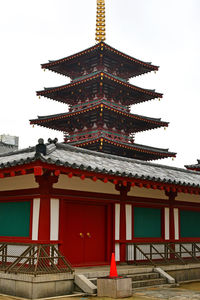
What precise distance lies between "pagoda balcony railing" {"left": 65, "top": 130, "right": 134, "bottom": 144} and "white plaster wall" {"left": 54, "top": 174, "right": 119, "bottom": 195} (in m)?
12.1

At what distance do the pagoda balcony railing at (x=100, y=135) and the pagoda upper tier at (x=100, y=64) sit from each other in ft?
15.5

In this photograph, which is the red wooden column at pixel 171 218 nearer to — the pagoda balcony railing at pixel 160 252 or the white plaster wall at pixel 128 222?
the pagoda balcony railing at pixel 160 252

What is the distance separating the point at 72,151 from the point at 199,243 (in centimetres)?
767

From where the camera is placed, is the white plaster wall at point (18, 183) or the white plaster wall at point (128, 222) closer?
the white plaster wall at point (18, 183)

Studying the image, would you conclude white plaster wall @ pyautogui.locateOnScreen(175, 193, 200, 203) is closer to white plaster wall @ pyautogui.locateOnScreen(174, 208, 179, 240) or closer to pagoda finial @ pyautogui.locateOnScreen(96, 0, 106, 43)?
white plaster wall @ pyautogui.locateOnScreen(174, 208, 179, 240)

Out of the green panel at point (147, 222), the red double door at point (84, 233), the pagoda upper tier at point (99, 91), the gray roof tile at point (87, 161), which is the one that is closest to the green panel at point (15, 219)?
the red double door at point (84, 233)

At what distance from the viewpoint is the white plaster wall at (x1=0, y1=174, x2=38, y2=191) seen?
1325 cm

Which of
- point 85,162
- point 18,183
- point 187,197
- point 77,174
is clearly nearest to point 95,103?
point 187,197

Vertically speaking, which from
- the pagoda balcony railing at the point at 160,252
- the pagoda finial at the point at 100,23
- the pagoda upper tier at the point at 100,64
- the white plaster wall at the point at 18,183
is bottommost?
the pagoda balcony railing at the point at 160,252

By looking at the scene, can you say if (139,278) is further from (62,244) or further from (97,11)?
(97,11)

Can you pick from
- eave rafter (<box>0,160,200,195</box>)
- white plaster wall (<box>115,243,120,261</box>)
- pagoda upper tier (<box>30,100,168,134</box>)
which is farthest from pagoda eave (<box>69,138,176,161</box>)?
white plaster wall (<box>115,243,120,261</box>)

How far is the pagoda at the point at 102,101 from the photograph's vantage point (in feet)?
90.3

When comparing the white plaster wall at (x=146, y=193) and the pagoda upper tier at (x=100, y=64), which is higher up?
the pagoda upper tier at (x=100, y=64)

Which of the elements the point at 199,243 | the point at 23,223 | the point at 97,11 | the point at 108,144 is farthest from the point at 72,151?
the point at 97,11
